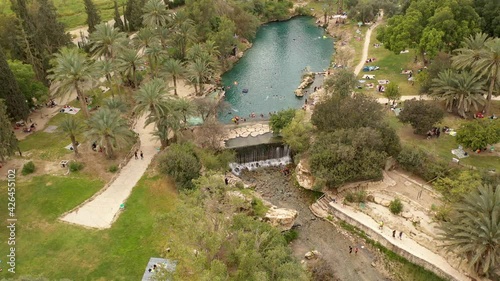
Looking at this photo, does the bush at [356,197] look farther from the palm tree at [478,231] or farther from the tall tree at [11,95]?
the tall tree at [11,95]

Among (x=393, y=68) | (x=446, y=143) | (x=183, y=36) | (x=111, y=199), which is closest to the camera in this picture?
(x=111, y=199)

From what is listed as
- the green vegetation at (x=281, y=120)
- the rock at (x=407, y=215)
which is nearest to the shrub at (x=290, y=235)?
the rock at (x=407, y=215)

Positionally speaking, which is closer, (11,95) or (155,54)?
(11,95)

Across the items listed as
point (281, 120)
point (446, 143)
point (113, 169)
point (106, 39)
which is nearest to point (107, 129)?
point (113, 169)

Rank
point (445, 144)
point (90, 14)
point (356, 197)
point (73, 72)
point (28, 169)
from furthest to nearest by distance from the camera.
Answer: point (90, 14)
point (445, 144)
point (73, 72)
point (28, 169)
point (356, 197)

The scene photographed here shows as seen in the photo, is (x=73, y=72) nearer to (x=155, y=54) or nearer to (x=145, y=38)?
(x=155, y=54)

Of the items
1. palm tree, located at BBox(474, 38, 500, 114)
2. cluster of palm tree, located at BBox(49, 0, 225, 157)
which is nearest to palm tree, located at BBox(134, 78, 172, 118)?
cluster of palm tree, located at BBox(49, 0, 225, 157)

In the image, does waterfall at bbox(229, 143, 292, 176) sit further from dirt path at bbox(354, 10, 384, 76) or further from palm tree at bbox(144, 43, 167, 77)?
dirt path at bbox(354, 10, 384, 76)
